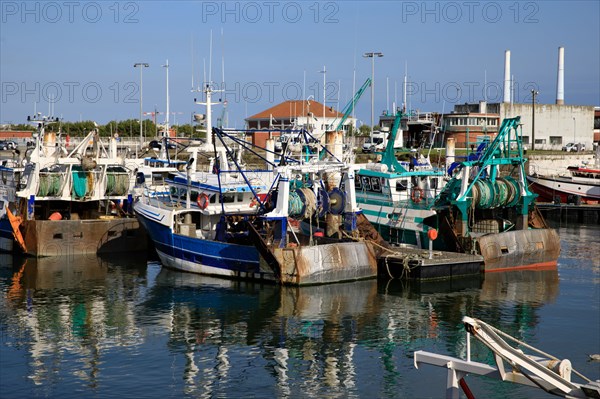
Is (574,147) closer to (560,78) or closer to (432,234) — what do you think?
(560,78)

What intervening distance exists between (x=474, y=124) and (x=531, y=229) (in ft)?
128

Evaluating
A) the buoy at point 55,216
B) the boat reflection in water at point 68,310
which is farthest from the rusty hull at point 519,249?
the buoy at point 55,216

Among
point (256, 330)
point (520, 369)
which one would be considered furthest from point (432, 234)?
point (520, 369)

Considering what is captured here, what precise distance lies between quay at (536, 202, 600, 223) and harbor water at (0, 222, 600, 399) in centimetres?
1865

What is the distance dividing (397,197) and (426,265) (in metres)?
5.60

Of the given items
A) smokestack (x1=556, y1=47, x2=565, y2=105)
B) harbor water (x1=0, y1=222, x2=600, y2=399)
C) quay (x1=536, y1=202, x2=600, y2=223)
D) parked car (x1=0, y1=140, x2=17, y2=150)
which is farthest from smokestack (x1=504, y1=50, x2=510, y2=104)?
harbor water (x1=0, y1=222, x2=600, y2=399)

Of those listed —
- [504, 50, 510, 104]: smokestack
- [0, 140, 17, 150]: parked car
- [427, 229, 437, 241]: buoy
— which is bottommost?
[427, 229, 437, 241]: buoy

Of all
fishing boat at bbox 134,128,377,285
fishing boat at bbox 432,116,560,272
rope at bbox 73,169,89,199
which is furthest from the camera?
rope at bbox 73,169,89,199

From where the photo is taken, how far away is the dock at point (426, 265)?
95.0 ft

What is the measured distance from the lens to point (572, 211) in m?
51.3

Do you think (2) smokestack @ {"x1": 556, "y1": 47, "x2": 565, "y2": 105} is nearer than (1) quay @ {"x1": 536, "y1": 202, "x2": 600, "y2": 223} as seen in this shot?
No

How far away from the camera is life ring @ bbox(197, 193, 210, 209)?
30516 millimetres

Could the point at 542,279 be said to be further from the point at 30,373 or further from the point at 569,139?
the point at 569,139

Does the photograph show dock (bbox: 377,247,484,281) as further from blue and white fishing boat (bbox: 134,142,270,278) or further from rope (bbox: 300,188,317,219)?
blue and white fishing boat (bbox: 134,142,270,278)
